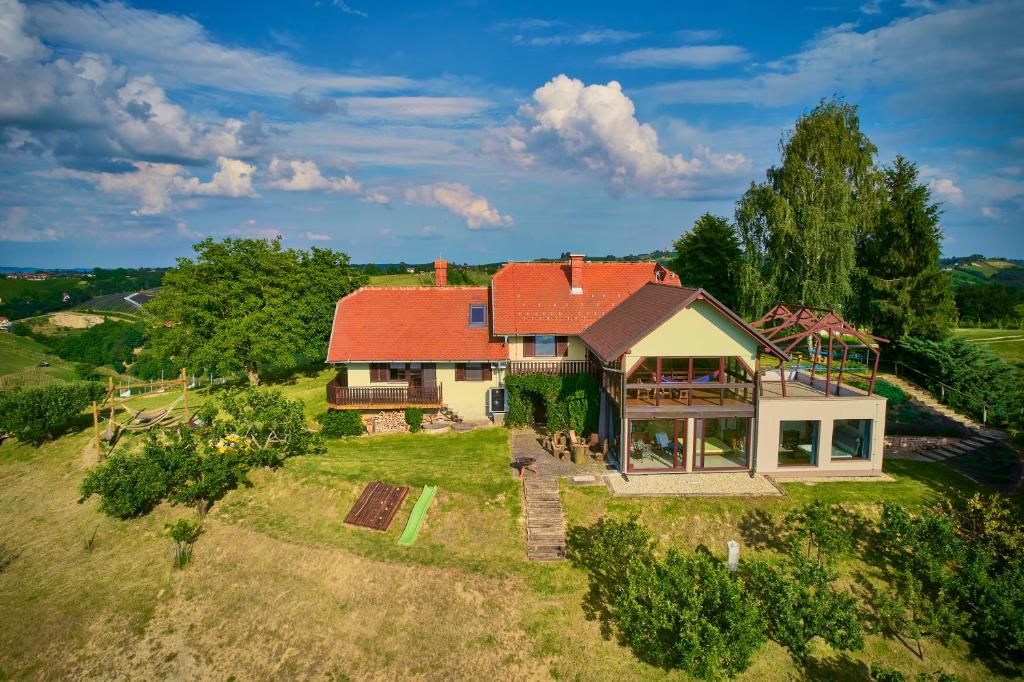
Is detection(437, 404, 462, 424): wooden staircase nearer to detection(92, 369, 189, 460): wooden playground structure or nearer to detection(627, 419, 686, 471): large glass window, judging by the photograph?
detection(627, 419, 686, 471): large glass window

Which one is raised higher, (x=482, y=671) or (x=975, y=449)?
(x=975, y=449)

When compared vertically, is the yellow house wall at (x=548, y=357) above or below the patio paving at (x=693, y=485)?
above

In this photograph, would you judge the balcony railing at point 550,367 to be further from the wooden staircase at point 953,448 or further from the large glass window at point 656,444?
the wooden staircase at point 953,448

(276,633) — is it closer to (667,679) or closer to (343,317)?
(667,679)

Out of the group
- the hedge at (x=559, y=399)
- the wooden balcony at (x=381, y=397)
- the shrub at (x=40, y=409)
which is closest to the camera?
the hedge at (x=559, y=399)

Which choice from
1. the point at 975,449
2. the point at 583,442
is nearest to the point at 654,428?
the point at 583,442

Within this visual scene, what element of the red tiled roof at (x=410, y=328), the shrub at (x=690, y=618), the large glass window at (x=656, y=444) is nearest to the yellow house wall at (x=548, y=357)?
the red tiled roof at (x=410, y=328)
